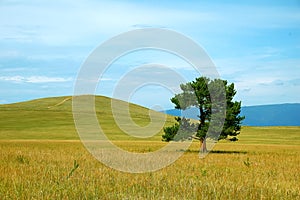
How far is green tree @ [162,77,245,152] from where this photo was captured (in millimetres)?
32938

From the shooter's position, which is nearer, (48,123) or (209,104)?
(209,104)

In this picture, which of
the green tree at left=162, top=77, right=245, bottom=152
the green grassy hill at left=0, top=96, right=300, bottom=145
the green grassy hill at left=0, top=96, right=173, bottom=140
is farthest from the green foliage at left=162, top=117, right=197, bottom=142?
the green grassy hill at left=0, top=96, right=173, bottom=140

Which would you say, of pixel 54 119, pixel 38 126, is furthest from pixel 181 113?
pixel 54 119

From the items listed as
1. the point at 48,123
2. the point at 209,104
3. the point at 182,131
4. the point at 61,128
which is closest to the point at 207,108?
the point at 209,104

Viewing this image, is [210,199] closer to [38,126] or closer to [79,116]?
[38,126]

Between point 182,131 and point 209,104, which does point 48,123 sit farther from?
point 209,104

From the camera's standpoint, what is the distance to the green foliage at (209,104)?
108 feet

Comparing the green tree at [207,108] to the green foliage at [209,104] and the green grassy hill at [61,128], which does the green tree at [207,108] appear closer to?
the green foliage at [209,104]

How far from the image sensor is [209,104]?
3253 centimetres

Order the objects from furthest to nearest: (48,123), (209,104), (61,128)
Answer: (48,123) → (61,128) → (209,104)

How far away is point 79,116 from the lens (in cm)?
10100

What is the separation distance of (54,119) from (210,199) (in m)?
92.3

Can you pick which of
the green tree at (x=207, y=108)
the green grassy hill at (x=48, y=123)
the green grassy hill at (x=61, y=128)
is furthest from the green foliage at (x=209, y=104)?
the green grassy hill at (x=48, y=123)

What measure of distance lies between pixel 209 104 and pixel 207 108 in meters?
0.53
